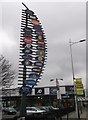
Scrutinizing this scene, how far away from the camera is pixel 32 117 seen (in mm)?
29312

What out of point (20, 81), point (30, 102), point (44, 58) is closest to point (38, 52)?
point (44, 58)

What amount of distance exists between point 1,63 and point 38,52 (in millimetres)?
18917

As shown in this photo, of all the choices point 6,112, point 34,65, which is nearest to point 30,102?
point 6,112

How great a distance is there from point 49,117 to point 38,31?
7.56 meters

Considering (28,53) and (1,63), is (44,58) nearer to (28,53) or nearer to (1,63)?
(28,53)

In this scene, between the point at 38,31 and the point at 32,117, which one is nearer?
the point at 38,31

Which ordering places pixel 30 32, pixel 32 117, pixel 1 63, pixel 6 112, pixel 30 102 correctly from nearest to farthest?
pixel 30 32 → pixel 32 117 → pixel 1 63 → pixel 6 112 → pixel 30 102

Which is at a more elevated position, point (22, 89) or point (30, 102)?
point (22, 89)

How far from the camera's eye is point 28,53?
2378 centimetres

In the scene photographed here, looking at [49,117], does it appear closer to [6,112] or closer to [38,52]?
[38,52]

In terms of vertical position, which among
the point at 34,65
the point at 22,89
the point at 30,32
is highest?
the point at 30,32

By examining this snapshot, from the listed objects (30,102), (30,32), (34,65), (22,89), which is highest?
(30,32)

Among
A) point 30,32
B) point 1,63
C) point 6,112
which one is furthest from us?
point 6,112

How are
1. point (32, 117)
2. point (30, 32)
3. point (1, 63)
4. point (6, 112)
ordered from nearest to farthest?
1. point (30, 32)
2. point (32, 117)
3. point (1, 63)
4. point (6, 112)
